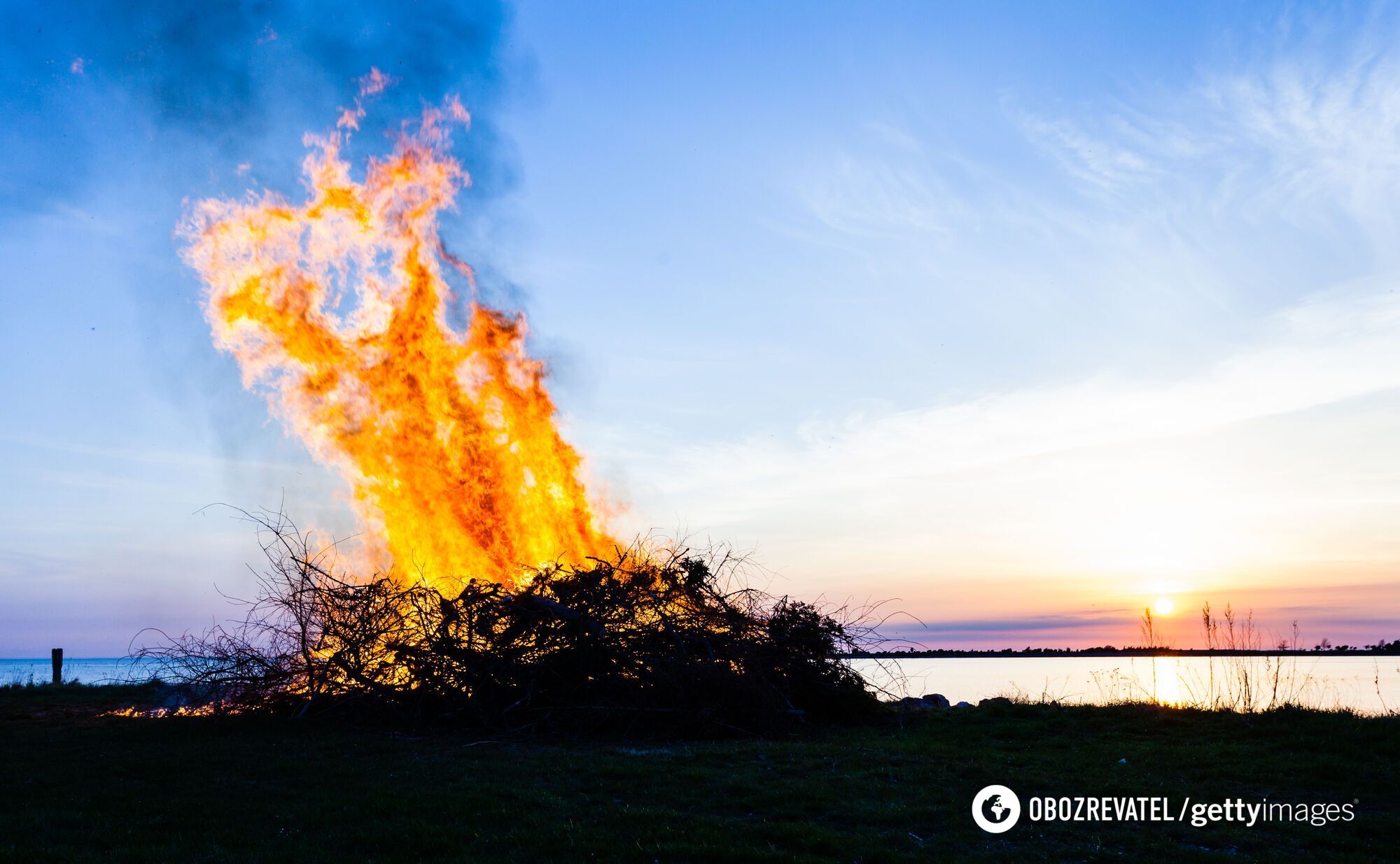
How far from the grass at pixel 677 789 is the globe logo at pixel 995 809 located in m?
0.14

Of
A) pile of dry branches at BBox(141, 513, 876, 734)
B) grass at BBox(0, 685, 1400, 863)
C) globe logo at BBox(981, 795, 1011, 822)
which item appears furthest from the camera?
pile of dry branches at BBox(141, 513, 876, 734)

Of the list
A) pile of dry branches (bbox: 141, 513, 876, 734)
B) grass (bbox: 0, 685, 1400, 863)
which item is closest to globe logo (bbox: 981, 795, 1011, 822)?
grass (bbox: 0, 685, 1400, 863)

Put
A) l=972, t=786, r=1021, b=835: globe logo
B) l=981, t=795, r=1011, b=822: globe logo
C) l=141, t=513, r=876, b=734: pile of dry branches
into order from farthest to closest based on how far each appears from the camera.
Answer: l=141, t=513, r=876, b=734: pile of dry branches, l=981, t=795, r=1011, b=822: globe logo, l=972, t=786, r=1021, b=835: globe logo

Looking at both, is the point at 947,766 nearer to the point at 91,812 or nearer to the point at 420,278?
Result: the point at 91,812

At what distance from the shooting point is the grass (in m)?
7.69

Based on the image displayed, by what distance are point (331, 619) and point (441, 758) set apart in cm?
619

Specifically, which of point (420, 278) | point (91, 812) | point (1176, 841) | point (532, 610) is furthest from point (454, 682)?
point (1176, 841)

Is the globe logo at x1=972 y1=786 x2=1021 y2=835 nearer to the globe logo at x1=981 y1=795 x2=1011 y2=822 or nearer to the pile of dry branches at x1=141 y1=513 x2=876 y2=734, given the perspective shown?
the globe logo at x1=981 y1=795 x2=1011 y2=822

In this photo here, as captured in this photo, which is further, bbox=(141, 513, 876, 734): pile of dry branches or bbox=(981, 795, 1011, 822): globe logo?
bbox=(141, 513, 876, 734): pile of dry branches

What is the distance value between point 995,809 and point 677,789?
11.5 feet

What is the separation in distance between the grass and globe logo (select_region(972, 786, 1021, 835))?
14 centimetres

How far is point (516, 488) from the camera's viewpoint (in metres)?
20.1

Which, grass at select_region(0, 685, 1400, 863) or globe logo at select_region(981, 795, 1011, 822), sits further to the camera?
globe logo at select_region(981, 795, 1011, 822)

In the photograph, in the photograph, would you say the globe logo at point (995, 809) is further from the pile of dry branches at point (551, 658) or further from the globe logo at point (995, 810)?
the pile of dry branches at point (551, 658)
